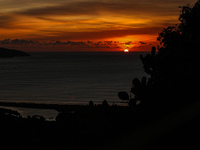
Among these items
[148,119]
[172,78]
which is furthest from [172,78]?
[148,119]

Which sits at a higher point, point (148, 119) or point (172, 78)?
point (172, 78)

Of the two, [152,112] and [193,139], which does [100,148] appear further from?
[152,112]

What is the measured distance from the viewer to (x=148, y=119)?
5074 mm

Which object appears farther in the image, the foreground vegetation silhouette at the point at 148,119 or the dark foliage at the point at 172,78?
the dark foliage at the point at 172,78

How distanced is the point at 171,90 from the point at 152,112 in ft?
2.56

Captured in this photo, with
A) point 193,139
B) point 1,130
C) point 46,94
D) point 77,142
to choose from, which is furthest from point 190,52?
point 46,94

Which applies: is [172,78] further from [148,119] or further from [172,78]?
[148,119]

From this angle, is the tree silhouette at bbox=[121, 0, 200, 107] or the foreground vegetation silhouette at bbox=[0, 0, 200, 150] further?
the tree silhouette at bbox=[121, 0, 200, 107]

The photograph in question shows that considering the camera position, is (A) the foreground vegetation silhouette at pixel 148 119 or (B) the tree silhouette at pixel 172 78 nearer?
(A) the foreground vegetation silhouette at pixel 148 119

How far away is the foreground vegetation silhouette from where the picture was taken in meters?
1.72

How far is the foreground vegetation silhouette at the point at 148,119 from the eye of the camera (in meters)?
1.72

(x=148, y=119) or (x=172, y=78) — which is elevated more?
(x=172, y=78)

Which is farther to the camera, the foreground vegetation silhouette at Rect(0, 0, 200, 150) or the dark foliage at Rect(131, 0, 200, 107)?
the dark foliage at Rect(131, 0, 200, 107)

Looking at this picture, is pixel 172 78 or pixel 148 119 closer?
Answer: pixel 148 119
